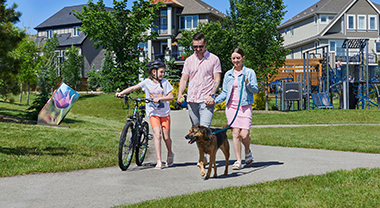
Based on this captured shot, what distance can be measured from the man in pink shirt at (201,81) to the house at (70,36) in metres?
58.3

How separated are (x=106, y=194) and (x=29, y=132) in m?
8.29

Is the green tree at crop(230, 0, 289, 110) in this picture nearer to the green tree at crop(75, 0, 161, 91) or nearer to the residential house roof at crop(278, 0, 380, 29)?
the green tree at crop(75, 0, 161, 91)

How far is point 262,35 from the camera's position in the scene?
25453 millimetres

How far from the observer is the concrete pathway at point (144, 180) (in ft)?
16.3

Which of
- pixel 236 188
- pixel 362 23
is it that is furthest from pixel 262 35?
pixel 362 23

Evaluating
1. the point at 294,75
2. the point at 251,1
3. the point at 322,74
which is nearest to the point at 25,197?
the point at 251,1

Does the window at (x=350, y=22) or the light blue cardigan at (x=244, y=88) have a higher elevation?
the window at (x=350, y=22)

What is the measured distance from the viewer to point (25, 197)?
5.02m

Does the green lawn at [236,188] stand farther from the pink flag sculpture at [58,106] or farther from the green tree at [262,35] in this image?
the green tree at [262,35]

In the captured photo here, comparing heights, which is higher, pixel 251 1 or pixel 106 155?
pixel 251 1

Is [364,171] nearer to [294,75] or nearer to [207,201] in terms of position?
[207,201]

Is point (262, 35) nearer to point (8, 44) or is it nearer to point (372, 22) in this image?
point (8, 44)

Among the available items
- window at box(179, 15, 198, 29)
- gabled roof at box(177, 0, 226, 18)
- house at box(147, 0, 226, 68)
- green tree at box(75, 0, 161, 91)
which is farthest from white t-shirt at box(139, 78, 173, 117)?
window at box(179, 15, 198, 29)

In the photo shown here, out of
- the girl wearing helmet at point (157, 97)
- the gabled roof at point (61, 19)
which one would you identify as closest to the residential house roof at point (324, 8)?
the gabled roof at point (61, 19)
